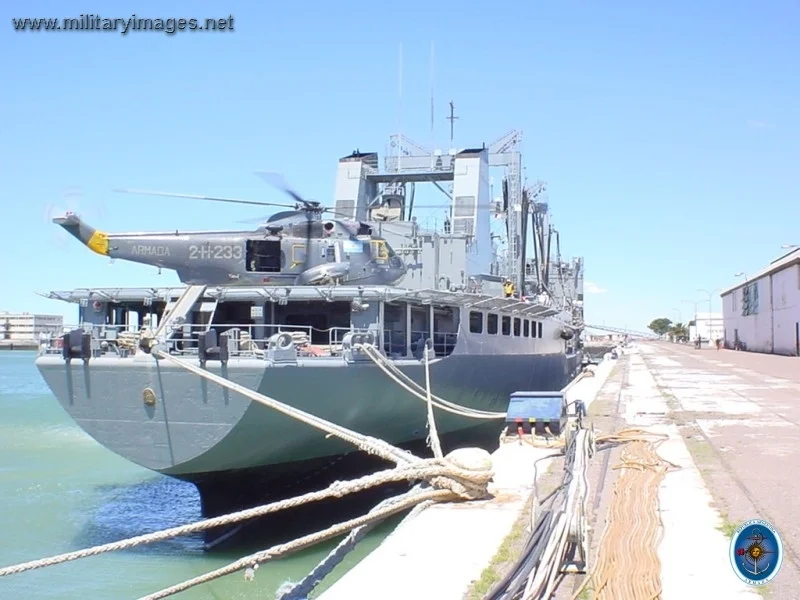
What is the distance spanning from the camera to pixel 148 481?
18.9 m

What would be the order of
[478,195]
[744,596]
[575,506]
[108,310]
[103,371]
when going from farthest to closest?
1. [478,195]
2. [108,310]
3. [103,371]
4. [575,506]
5. [744,596]

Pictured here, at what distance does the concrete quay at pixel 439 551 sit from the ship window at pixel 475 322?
9724mm

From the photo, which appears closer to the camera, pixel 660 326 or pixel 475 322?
pixel 475 322

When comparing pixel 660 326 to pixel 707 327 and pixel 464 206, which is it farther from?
pixel 464 206

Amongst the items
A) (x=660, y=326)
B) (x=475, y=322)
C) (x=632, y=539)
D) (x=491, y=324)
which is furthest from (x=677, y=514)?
(x=660, y=326)

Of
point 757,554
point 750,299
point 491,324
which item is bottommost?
point 757,554

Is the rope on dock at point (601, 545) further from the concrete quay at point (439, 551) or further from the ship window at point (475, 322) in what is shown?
the ship window at point (475, 322)

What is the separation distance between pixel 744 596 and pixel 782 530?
2080 millimetres

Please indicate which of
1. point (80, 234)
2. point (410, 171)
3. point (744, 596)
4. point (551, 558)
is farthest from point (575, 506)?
point (410, 171)

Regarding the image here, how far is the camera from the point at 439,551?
7.04 m

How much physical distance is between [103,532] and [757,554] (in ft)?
37.6

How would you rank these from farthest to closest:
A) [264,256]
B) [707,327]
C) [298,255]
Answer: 1. [707,327]
2. [298,255]
3. [264,256]

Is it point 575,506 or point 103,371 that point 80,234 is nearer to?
point 103,371

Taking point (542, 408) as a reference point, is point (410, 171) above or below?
above
